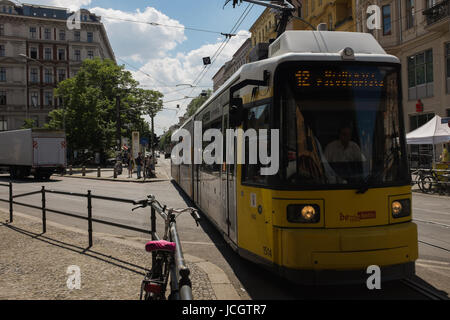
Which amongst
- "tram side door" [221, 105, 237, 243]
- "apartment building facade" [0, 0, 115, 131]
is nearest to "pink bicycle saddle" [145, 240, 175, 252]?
"tram side door" [221, 105, 237, 243]

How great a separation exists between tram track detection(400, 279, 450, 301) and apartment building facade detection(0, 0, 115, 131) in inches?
2952

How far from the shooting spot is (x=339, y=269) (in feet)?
14.9

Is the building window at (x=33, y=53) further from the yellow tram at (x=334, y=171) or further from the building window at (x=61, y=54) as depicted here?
the yellow tram at (x=334, y=171)

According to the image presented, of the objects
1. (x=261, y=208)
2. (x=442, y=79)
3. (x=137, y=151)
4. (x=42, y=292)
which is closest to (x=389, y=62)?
(x=261, y=208)

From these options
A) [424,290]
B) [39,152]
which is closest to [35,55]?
[39,152]

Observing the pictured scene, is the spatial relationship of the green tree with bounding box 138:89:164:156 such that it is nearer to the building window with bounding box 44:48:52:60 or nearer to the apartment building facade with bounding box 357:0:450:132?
the building window with bounding box 44:48:52:60

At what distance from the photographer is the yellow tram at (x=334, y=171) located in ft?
15.0

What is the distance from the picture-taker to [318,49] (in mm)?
5328

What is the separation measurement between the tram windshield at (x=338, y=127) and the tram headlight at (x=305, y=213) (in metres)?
0.24

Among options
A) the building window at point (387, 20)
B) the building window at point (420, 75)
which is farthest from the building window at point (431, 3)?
the building window at point (387, 20)

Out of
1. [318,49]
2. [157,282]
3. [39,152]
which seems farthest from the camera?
[39,152]

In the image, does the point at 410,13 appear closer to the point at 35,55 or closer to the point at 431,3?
the point at 431,3

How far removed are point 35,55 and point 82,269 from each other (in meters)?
78.4

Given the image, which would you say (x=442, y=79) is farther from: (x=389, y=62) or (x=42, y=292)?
(x=42, y=292)
